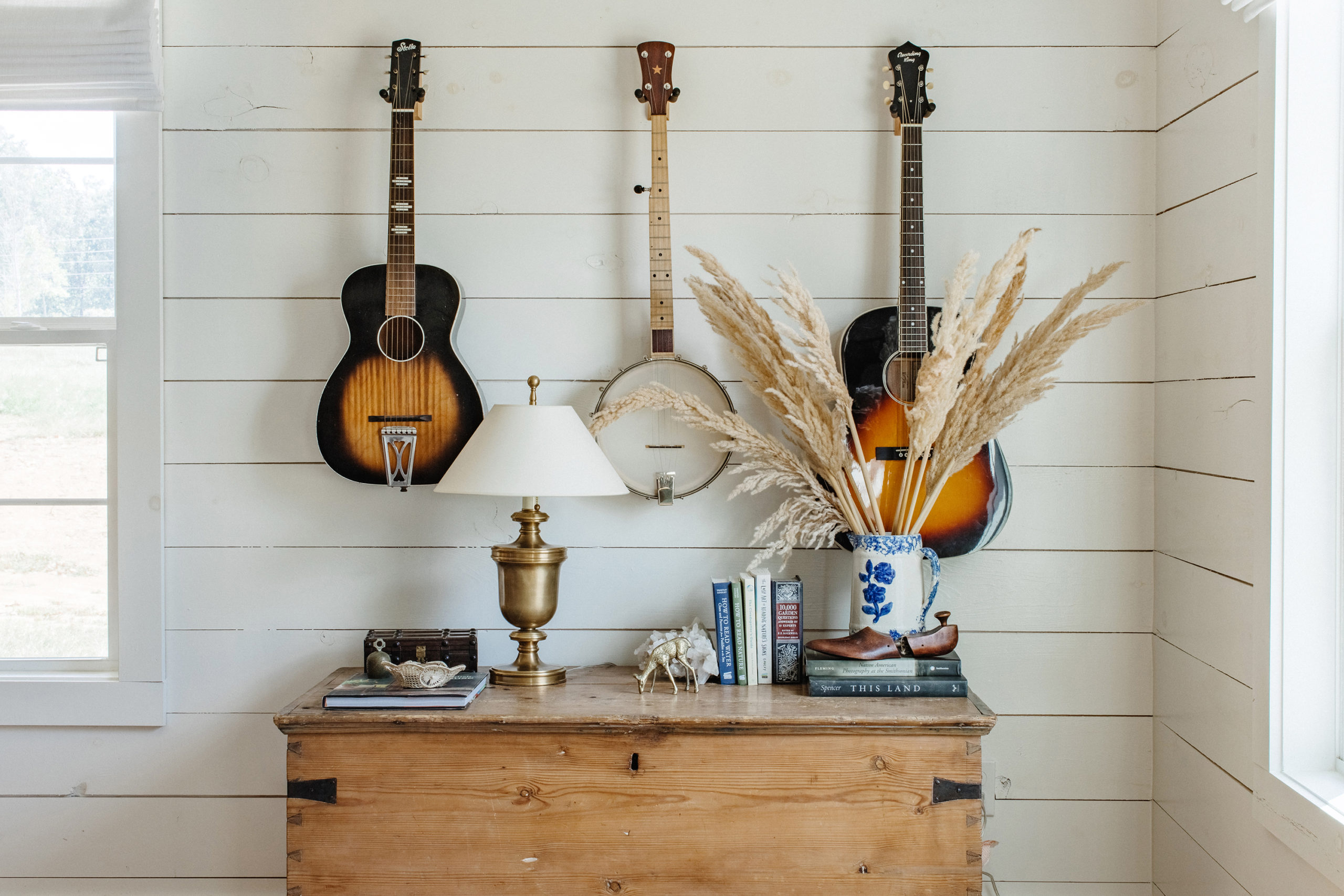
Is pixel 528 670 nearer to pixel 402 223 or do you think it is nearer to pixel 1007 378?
pixel 402 223

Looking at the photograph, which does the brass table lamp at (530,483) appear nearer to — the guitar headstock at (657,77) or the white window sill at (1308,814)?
the guitar headstock at (657,77)

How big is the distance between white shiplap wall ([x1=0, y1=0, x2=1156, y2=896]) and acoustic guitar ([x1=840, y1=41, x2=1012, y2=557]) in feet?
0.28

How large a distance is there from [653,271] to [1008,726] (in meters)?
1.21

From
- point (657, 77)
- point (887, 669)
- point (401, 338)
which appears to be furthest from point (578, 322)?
point (887, 669)

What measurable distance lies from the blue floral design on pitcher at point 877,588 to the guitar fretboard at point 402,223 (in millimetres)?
1028

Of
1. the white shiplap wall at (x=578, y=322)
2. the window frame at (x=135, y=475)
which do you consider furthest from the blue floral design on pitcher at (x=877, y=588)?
the window frame at (x=135, y=475)

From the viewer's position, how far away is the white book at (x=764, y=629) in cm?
166

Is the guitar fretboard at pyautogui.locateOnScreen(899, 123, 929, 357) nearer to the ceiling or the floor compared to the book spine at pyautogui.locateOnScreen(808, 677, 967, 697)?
nearer to the ceiling

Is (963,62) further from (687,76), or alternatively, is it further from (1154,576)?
(1154,576)

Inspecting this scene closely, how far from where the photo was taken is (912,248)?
1739 mm

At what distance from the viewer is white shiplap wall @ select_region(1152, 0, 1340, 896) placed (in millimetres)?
1464

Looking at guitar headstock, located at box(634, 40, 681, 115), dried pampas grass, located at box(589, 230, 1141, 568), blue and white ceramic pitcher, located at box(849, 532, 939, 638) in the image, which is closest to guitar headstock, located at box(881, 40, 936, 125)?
dried pampas grass, located at box(589, 230, 1141, 568)

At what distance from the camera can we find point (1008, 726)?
1858 millimetres

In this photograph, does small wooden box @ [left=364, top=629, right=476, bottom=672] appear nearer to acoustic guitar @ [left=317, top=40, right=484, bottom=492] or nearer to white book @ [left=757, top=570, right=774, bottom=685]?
acoustic guitar @ [left=317, top=40, right=484, bottom=492]
